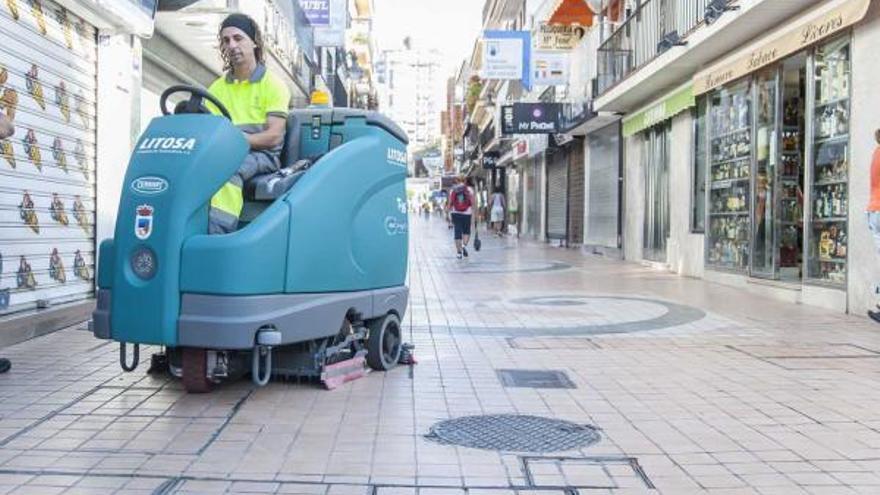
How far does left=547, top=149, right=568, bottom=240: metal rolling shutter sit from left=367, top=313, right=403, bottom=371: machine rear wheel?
72.2 feet

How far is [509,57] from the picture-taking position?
2420 cm

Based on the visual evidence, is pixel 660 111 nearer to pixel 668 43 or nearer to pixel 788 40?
pixel 668 43

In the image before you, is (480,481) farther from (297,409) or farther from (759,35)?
(759,35)

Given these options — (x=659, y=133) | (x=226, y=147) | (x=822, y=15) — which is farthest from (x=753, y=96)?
(x=226, y=147)

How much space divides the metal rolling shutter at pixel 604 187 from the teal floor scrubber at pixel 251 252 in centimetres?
1595

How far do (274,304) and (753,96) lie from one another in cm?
987

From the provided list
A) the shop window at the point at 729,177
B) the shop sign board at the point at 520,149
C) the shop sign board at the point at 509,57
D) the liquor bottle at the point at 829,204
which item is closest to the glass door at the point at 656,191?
the shop window at the point at 729,177

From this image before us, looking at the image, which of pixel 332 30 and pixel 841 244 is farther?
pixel 332 30

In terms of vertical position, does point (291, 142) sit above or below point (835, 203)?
above

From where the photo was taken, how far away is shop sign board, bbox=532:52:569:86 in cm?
2448

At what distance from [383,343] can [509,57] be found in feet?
62.3

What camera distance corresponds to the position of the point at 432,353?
7.13 meters

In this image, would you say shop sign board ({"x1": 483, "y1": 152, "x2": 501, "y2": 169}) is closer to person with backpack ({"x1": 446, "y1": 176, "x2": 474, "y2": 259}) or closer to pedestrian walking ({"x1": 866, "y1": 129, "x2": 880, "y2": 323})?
person with backpack ({"x1": 446, "y1": 176, "x2": 474, "y2": 259})

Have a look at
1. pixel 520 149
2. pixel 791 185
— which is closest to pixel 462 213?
pixel 791 185
